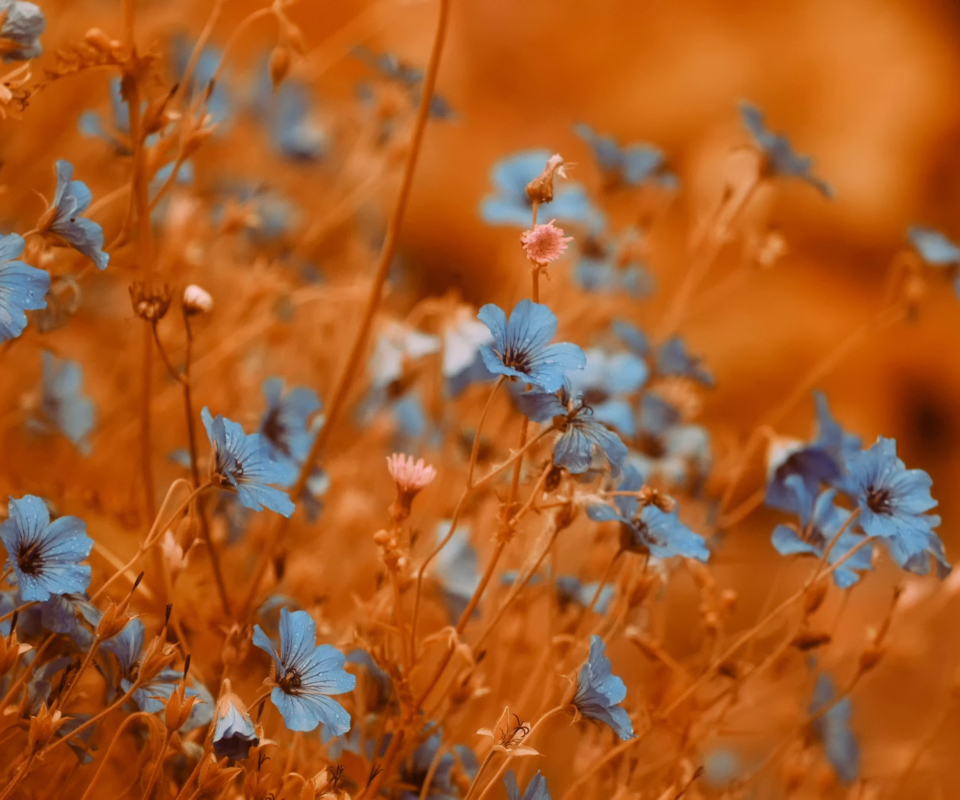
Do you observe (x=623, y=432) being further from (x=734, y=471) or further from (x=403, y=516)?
(x=403, y=516)

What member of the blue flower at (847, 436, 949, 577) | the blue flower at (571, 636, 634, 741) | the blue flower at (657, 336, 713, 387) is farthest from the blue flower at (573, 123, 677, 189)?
the blue flower at (571, 636, 634, 741)

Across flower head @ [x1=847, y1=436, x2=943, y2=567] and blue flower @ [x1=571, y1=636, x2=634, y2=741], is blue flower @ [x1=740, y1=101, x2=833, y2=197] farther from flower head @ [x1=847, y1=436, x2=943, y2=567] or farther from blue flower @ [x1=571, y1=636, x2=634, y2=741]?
blue flower @ [x1=571, y1=636, x2=634, y2=741]

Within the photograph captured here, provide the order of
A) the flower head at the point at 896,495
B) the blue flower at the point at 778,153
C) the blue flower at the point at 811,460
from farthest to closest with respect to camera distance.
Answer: the blue flower at the point at 778,153, the blue flower at the point at 811,460, the flower head at the point at 896,495

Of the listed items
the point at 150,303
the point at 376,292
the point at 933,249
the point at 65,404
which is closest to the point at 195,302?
the point at 150,303

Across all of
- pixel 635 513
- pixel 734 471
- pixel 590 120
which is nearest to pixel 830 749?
pixel 734 471

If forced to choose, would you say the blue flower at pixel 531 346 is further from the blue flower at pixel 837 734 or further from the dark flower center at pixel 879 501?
the blue flower at pixel 837 734

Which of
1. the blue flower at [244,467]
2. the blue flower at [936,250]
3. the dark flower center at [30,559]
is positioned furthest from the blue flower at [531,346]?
the blue flower at [936,250]
